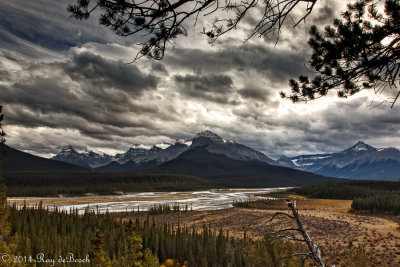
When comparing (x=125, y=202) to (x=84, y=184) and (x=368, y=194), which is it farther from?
(x=84, y=184)

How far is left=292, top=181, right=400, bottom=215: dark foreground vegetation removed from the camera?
4153 centimetres

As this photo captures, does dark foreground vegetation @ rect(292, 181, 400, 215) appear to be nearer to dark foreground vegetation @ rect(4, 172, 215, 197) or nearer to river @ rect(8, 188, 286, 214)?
river @ rect(8, 188, 286, 214)

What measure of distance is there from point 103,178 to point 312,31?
14822 centimetres

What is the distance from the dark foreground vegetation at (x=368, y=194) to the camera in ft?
136

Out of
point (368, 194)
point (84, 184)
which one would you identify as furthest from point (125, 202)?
point (84, 184)

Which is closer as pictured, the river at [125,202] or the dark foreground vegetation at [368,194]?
the dark foreground vegetation at [368,194]

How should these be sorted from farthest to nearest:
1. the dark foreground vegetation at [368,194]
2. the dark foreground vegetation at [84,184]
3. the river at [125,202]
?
1. the dark foreground vegetation at [84,184]
2. the river at [125,202]
3. the dark foreground vegetation at [368,194]

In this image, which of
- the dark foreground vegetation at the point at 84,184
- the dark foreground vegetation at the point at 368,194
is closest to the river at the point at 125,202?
the dark foreground vegetation at the point at 368,194

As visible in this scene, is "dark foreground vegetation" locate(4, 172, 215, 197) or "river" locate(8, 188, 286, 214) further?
"dark foreground vegetation" locate(4, 172, 215, 197)

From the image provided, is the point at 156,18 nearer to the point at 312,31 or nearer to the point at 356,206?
the point at 312,31

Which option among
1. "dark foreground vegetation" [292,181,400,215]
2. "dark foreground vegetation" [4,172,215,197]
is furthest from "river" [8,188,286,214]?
"dark foreground vegetation" [4,172,215,197]

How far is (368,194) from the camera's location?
2367 inches

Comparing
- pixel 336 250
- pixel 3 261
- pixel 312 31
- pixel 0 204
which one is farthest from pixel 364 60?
pixel 336 250

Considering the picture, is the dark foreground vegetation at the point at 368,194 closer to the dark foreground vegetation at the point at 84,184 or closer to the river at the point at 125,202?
the river at the point at 125,202
